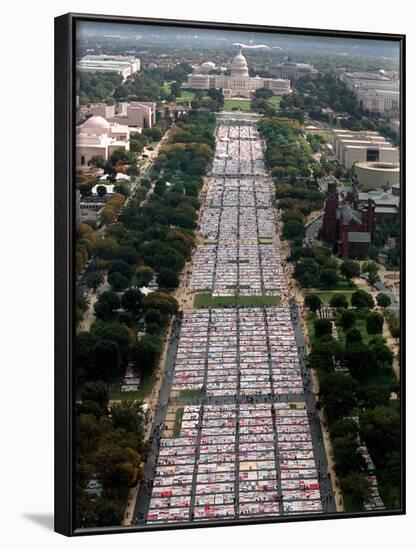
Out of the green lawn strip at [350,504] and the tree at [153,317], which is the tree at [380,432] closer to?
the green lawn strip at [350,504]

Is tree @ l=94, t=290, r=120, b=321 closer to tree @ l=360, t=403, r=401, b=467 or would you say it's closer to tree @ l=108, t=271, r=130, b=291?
tree @ l=108, t=271, r=130, b=291

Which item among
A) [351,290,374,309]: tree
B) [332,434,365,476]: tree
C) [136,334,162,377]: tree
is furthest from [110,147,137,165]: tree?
[332,434,365,476]: tree

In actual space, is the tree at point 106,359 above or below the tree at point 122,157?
below

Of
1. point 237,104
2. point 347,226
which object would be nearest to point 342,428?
point 347,226

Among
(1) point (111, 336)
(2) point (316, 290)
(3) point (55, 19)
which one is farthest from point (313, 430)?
(3) point (55, 19)

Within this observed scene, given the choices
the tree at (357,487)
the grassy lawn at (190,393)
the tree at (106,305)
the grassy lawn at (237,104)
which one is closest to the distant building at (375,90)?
the grassy lawn at (237,104)

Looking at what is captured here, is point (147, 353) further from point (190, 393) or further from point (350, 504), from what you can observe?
point (350, 504)

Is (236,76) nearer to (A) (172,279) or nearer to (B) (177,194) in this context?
(B) (177,194)
